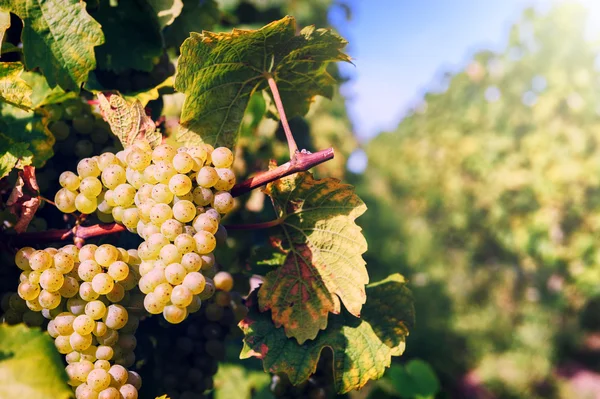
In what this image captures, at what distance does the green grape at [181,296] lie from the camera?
25.4 inches

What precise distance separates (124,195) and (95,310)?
6.3 inches

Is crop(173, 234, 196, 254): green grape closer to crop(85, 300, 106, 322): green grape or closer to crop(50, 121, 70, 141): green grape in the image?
crop(85, 300, 106, 322): green grape

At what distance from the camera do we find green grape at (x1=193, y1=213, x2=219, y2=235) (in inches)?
26.7

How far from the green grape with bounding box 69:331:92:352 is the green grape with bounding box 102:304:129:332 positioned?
0.03m

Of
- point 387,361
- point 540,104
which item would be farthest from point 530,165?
point 387,361

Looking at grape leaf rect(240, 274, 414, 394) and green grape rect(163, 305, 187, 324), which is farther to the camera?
grape leaf rect(240, 274, 414, 394)

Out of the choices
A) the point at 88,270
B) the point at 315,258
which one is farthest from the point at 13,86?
the point at 315,258

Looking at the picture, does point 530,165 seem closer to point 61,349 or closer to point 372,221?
point 372,221

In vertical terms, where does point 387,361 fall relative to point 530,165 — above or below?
above

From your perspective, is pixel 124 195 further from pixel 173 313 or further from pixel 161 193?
pixel 173 313

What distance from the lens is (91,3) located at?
2.79ft

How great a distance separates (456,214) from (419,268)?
1242 millimetres

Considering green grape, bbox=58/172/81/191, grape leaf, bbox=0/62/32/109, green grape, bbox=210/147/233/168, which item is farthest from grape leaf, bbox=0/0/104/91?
green grape, bbox=210/147/233/168

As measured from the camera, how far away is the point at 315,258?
812 mm
